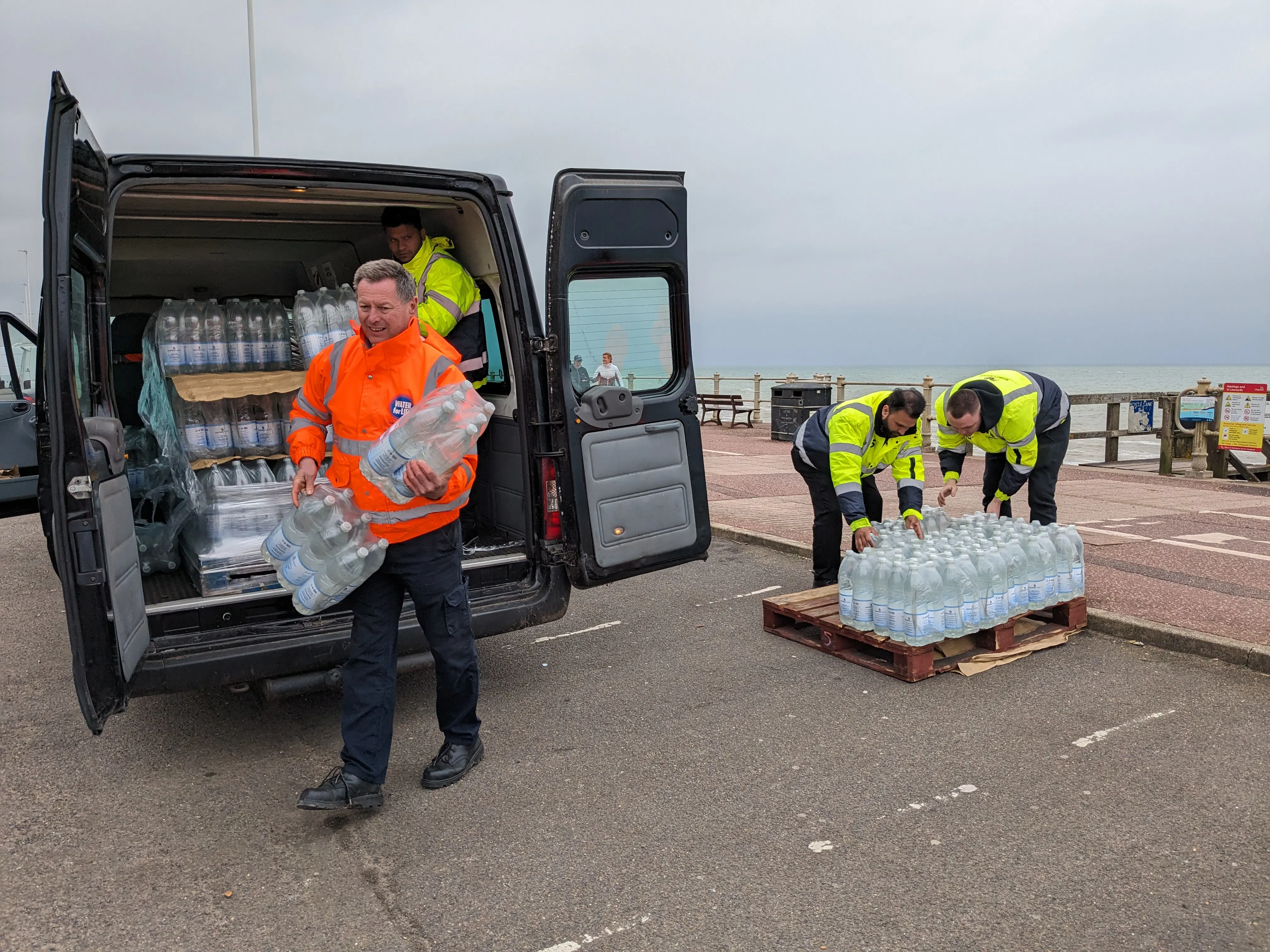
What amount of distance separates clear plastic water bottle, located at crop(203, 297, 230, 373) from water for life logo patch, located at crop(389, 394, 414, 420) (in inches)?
91.6

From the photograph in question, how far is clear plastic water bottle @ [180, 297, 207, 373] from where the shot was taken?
5.02 m

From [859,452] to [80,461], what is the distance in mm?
3876

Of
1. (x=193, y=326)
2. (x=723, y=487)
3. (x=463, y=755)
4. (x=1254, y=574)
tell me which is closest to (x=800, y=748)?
(x=463, y=755)

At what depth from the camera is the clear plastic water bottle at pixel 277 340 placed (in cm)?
534

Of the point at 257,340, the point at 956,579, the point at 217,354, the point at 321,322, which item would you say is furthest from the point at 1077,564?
the point at 217,354

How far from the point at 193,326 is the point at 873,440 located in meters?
3.97

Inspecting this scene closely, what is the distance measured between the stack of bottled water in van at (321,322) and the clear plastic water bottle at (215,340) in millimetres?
391

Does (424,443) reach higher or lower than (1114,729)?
higher

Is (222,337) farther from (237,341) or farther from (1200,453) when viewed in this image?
(1200,453)

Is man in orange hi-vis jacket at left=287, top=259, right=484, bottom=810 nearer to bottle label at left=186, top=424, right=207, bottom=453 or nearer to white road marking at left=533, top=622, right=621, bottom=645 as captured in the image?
bottle label at left=186, top=424, right=207, bottom=453

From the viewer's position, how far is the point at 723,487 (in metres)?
11.1

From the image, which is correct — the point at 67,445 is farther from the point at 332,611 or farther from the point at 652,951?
the point at 652,951

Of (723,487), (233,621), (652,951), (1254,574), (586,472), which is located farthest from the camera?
(723,487)

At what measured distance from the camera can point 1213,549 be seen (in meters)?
7.29
